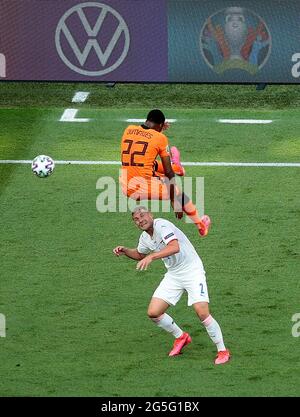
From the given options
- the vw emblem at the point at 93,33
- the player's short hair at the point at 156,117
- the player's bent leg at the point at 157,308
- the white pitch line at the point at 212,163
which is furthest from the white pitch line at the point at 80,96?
the player's bent leg at the point at 157,308

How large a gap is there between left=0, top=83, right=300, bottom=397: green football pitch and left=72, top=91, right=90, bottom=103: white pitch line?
152 millimetres

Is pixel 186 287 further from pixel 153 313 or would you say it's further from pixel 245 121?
pixel 245 121

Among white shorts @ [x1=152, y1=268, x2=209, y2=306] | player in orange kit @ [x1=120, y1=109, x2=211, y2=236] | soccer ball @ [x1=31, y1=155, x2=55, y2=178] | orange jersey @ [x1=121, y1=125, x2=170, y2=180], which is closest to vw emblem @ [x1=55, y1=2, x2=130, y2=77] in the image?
soccer ball @ [x1=31, y1=155, x2=55, y2=178]

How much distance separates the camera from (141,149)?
71.4 ft

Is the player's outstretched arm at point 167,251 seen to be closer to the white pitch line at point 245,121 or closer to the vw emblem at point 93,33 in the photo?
the white pitch line at point 245,121

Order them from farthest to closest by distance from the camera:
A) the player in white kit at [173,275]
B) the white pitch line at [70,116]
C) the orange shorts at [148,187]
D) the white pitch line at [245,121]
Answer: the white pitch line at [70,116] < the white pitch line at [245,121] < the orange shorts at [148,187] < the player in white kit at [173,275]

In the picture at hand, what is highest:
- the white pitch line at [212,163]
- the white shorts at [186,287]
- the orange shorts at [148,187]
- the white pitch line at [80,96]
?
the white pitch line at [80,96]

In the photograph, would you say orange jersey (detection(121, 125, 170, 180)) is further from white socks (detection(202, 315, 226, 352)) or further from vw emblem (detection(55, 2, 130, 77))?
vw emblem (detection(55, 2, 130, 77))

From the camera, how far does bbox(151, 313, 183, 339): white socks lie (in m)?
17.8

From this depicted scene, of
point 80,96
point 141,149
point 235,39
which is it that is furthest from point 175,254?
point 80,96

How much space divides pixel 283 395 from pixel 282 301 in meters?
3.13

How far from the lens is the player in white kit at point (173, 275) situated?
1736cm

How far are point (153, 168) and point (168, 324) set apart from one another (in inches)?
192

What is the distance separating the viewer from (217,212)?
23359mm
